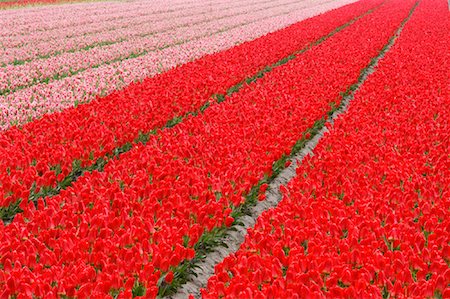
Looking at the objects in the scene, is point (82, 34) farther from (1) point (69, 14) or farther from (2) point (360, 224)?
(2) point (360, 224)

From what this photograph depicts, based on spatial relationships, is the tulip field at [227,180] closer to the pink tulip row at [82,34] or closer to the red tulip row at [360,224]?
the red tulip row at [360,224]

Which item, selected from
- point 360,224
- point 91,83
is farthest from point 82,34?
point 360,224

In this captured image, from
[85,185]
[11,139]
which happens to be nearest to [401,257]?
[85,185]

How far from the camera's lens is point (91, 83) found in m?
13.6

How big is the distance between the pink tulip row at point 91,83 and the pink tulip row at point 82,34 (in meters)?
4.04

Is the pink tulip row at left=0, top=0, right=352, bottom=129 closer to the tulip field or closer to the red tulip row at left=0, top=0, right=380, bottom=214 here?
the tulip field

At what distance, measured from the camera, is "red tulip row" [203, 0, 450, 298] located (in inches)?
166

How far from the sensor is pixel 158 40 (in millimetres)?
22750

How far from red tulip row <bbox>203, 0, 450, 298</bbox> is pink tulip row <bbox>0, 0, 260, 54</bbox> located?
43.9 ft

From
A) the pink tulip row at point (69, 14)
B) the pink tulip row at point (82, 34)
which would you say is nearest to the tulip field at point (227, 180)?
the pink tulip row at point (82, 34)

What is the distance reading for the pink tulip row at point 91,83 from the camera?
1084cm

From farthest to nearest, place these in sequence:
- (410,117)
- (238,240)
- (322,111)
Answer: (322,111), (410,117), (238,240)

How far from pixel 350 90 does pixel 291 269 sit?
33.2ft

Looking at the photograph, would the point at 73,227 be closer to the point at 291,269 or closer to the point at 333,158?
the point at 291,269
